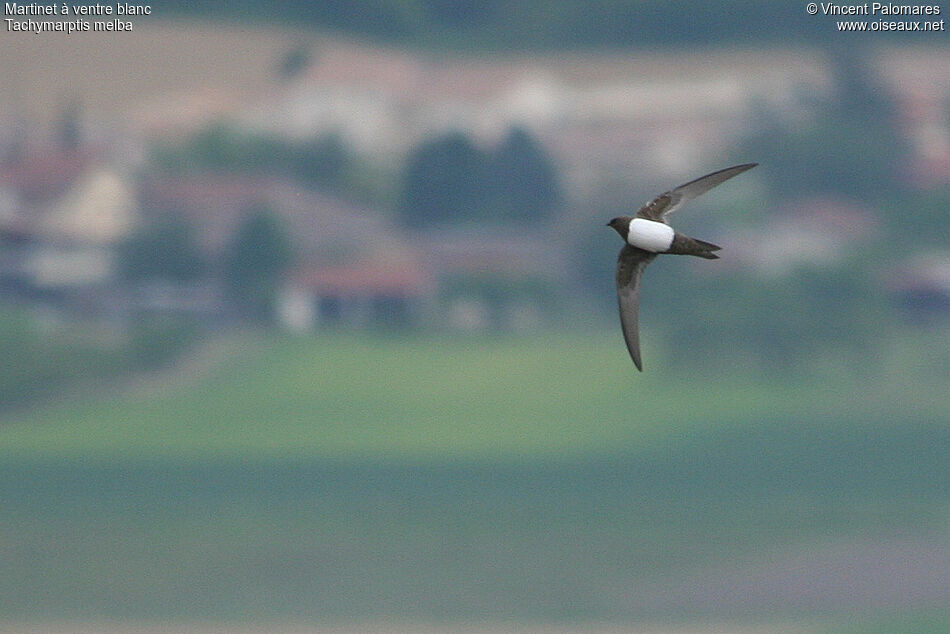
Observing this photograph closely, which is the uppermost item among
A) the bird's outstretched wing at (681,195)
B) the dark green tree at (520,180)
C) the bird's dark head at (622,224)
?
the dark green tree at (520,180)

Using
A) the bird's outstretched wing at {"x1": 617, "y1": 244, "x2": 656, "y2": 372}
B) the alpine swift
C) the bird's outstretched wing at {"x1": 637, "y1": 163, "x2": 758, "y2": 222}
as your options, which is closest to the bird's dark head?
the alpine swift

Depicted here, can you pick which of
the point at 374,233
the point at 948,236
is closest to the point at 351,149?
the point at 374,233

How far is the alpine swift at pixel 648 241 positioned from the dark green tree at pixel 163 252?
44.9m

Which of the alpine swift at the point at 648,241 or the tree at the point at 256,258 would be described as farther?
the tree at the point at 256,258

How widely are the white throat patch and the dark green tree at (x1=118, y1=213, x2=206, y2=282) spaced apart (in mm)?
45339

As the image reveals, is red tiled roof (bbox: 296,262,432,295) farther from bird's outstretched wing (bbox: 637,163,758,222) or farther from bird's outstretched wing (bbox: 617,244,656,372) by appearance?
bird's outstretched wing (bbox: 637,163,758,222)

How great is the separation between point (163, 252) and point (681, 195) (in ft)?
151

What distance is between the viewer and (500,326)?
55.0 m

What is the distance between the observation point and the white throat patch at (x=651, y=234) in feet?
30.9

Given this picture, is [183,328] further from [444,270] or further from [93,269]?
[444,270]

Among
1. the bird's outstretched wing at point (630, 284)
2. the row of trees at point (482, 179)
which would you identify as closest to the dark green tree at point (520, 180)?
the row of trees at point (482, 179)

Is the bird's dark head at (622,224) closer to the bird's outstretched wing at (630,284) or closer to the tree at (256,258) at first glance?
the bird's outstretched wing at (630,284)

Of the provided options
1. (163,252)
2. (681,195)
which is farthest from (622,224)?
(163,252)

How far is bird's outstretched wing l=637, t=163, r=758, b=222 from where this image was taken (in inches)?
376
